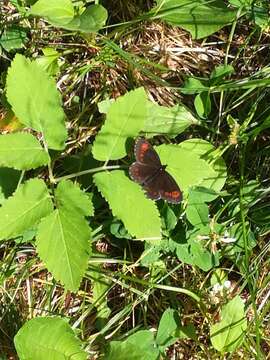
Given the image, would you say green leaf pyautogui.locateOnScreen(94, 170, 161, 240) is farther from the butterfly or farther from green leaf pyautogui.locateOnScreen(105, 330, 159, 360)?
green leaf pyautogui.locateOnScreen(105, 330, 159, 360)

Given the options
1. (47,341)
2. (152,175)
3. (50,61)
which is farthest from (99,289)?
(50,61)

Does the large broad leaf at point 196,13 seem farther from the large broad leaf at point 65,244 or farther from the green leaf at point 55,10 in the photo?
the large broad leaf at point 65,244

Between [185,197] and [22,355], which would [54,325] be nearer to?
[22,355]

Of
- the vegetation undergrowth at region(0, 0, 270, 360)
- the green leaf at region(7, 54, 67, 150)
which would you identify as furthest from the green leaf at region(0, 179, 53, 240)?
the green leaf at region(7, 54, 67, 150)

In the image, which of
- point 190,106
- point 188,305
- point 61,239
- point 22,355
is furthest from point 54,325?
point 190,106

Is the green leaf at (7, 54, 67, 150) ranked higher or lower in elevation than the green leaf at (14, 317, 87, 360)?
higher
